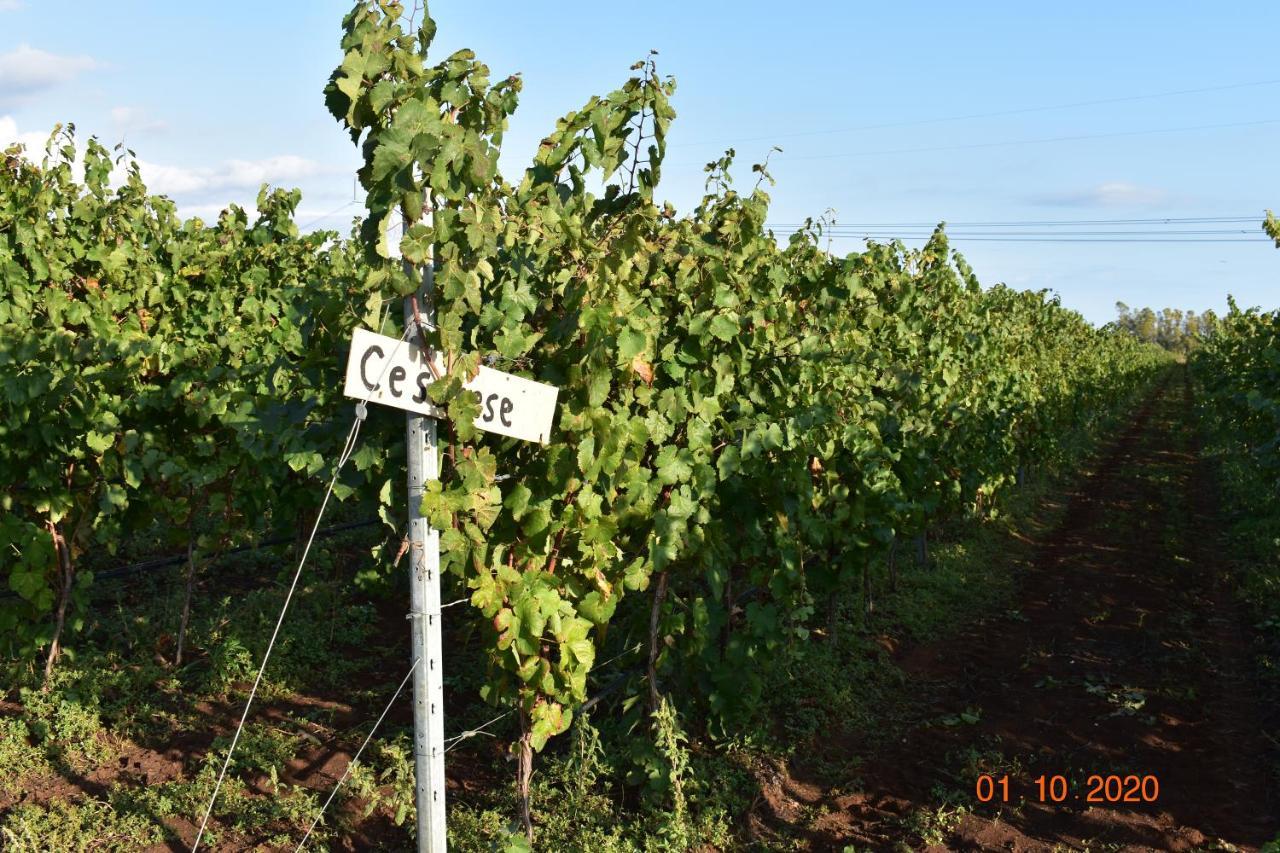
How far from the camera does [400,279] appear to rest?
288 centimetres

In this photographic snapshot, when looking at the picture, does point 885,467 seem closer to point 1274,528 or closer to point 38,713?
point 1274,528

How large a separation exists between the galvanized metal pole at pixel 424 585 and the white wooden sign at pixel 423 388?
87 mm

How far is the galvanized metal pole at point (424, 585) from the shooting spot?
299 centimetres

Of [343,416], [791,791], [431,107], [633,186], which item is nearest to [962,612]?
[791,791]

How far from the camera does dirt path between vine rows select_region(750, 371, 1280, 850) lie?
4.59m

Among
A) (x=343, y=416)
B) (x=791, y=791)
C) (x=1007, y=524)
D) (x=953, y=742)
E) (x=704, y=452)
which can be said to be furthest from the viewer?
(x=1007, y=524)

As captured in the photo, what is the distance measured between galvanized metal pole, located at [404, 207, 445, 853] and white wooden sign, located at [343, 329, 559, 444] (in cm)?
9

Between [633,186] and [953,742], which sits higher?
[633,186]

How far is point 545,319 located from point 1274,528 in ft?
19.7

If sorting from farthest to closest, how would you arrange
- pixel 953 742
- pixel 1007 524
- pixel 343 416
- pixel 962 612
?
1. pixel 1007 524
2. pixel 962 612
3. pixel 953 742
4. pixel 343 416
